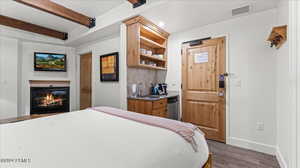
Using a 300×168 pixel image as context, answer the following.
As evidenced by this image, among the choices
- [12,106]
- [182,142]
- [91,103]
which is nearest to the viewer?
[182,142]

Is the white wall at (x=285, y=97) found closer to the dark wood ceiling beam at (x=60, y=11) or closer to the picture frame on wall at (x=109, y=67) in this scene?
the picture frame on wall at (x=109, y=67)

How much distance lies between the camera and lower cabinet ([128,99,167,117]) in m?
2.45

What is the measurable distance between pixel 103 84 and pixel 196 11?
282cm

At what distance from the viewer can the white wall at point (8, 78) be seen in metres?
3.45

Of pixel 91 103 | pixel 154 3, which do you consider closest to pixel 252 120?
pixel 154 3

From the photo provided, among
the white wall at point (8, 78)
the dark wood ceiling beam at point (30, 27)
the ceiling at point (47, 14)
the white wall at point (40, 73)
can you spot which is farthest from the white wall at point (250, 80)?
the white wall at point (8, 78)

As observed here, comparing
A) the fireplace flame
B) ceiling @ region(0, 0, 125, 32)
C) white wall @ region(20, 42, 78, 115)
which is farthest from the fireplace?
ceiling @ region(0, 0, 125, 32)

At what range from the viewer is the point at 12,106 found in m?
3.56

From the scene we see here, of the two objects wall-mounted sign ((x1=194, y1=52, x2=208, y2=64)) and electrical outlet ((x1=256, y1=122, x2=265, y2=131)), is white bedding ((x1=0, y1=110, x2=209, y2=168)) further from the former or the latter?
wall-mounted sign ((x1=194, y1=52, x2=208, y2=64))

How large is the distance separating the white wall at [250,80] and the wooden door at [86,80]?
363 centimetres

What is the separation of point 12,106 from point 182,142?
4.62 m

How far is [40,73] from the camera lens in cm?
409

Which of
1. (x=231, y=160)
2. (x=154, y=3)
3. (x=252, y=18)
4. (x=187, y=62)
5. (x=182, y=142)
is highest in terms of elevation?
(x=154, y=3)

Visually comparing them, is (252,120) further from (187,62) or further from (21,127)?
(21,127)
